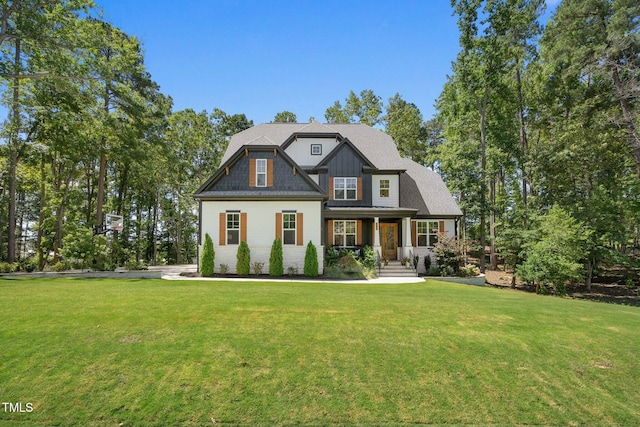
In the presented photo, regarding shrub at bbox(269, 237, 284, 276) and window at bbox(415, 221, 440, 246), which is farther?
window at bbox(415, 221, 440, 246)

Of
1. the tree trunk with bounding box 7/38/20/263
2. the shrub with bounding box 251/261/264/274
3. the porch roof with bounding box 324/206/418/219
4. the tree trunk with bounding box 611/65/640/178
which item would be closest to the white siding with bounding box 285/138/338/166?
the porch roof with bounding box 324/206/418/219

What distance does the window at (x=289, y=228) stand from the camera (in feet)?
56.9

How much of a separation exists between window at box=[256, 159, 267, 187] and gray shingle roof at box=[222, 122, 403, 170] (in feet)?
13.7

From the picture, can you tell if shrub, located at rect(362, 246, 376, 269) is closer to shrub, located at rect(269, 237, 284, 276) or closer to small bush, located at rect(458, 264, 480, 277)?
shrub, located at rect(269, 237, 284, 276)

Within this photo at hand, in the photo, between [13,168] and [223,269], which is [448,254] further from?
[13,168]

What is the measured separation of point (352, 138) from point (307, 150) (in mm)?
4202

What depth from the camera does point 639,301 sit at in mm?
16859

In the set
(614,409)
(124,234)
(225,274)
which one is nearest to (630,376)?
(614,409)

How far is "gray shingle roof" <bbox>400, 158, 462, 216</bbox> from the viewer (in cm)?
2127

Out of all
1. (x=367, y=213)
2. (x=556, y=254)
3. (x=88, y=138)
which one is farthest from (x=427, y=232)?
(x=88, y=138)

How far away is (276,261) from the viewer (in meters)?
16.7

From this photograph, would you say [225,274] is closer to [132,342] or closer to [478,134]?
[132,342]

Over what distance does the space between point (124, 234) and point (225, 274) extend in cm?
2015

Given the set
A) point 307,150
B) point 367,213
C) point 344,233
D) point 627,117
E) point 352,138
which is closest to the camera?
point 627,117
